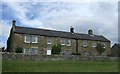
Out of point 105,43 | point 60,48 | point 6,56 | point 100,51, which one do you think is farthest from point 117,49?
point 6,56

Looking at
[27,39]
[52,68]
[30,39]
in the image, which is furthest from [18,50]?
[52,68]

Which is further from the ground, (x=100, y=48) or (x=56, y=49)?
(x=100, y=48)

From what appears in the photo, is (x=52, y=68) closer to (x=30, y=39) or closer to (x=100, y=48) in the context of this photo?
(x=30, y=39)

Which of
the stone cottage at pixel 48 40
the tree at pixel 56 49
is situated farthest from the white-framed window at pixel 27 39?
the tree at pixel 56 49

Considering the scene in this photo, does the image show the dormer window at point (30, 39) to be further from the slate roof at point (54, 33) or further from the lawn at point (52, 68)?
the lawn at point (52, 68)

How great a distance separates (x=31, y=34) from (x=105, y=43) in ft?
84.9

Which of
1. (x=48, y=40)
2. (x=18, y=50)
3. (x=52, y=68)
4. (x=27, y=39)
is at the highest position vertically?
(x=27, y=39)

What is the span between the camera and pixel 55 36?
205 ft

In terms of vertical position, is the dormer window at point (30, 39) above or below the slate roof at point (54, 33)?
below

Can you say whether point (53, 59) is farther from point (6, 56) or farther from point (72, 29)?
point (72, 29)

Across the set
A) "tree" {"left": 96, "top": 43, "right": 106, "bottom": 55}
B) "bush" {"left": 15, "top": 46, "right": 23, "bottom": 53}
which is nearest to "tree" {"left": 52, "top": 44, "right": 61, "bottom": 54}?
"bush" {"left": 15, "top": 46, "right": 23, "bottom": 53}

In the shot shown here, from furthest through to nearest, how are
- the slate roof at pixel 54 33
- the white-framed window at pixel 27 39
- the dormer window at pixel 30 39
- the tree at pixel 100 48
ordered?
the tree at pixel 100 48 → the slate roof at pixel 54 33 → the dormer window at pixel 30 39 → the white-framed window at pixel 27 39

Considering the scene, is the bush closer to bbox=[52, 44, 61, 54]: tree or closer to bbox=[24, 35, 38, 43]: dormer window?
→ bbox=[24, 35, 38, 43]: dormer window

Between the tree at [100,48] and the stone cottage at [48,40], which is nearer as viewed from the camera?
the stone cottage at [48,40]
